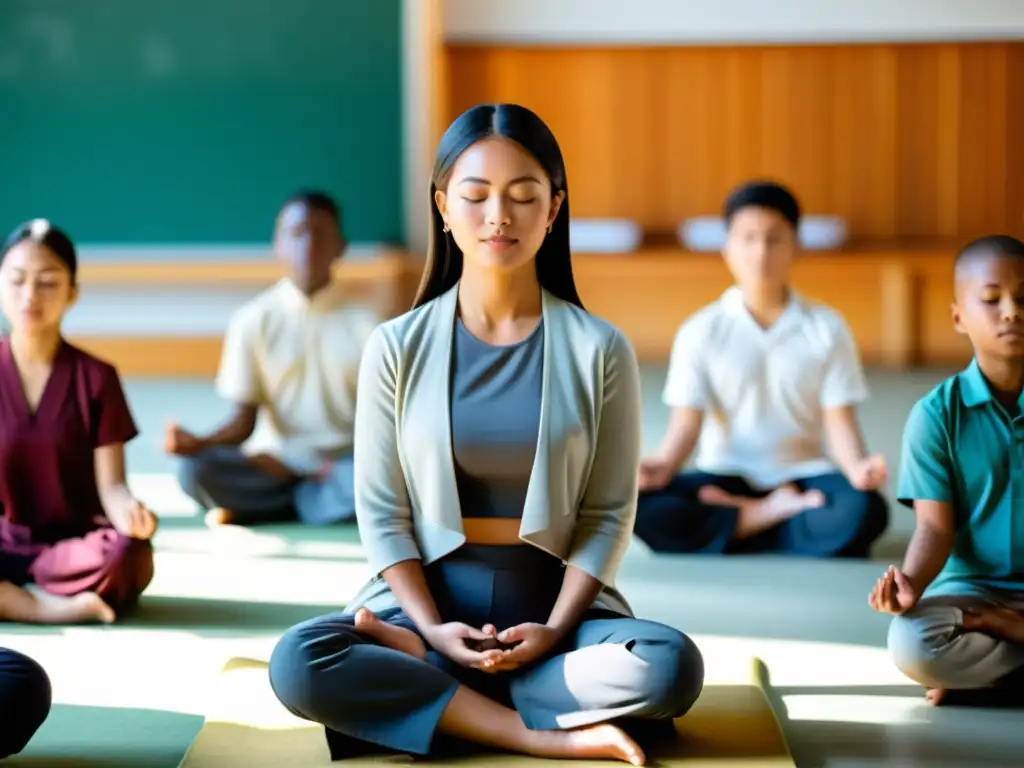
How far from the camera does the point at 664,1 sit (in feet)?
25.2

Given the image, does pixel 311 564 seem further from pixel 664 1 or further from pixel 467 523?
pixel 664 1

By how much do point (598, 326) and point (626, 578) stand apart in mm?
1258

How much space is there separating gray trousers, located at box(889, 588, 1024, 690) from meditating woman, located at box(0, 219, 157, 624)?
1455 millimetres

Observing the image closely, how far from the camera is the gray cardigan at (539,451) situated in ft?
7.97

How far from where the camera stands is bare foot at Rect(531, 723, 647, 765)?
2.30 m

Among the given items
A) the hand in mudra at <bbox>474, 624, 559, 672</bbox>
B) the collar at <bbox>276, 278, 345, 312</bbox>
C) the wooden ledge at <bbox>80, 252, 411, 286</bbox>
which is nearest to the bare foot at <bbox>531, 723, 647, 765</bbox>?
the hand in mudra at <bbox>474, 624, 559, 672</bbox>

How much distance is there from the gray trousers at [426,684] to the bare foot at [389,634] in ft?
0.07

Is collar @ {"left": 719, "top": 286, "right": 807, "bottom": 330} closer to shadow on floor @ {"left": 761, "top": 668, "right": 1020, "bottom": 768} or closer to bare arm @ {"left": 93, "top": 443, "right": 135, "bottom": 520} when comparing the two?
shadow on floor @ {"left": 761, "top": 668, "right": 1020, "bottom": 768}

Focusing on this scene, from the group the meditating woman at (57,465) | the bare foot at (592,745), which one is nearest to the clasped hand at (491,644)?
the bare foot at (592,745)

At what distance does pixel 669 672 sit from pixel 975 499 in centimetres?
71

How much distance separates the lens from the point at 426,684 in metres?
2.33

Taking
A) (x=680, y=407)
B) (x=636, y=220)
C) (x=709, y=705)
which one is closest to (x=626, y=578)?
(x=680, y=407)

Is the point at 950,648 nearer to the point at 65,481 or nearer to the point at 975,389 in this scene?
the point at 975,389

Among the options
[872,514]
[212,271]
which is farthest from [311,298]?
[212,271]
